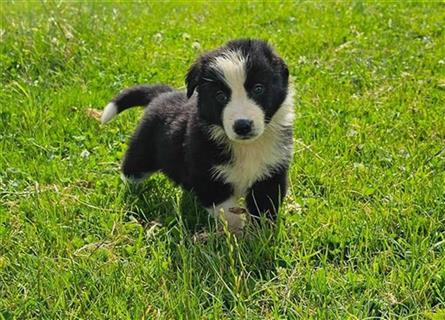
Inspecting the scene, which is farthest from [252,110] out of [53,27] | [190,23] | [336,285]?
[190,23]

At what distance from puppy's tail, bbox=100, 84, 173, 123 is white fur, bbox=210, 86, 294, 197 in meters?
1.15

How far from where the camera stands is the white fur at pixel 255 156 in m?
3.68

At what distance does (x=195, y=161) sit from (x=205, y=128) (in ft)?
0.65

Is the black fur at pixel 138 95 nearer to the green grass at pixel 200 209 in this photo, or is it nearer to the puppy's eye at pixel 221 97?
the green grass at pixel 200 209

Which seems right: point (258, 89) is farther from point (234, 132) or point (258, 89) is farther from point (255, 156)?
point (255, 156)

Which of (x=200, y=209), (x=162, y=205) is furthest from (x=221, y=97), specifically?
(x=162, y=205)

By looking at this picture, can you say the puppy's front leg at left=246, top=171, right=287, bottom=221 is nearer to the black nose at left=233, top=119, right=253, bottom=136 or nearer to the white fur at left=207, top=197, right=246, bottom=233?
the white fur at left=207, top=197, right=246, bottom=233

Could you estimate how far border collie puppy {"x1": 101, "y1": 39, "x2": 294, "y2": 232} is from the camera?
3.38 meters

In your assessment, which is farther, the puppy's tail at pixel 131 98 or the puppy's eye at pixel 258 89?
the puppy's tail at pixel 131 98

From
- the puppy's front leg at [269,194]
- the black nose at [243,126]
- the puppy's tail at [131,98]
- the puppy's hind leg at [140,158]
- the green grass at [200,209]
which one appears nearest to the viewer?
the green grass at [200,209]

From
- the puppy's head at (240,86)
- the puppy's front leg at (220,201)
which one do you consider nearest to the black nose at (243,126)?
the puppy's head at (240,86)

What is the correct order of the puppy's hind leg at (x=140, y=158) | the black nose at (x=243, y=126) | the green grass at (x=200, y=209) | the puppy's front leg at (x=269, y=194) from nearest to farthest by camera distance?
the green grass at (x=200, y=209) → the black nose at (x=243, y=126) → the puppy's front leg at (x=269, y=194) → the puppy's hind leg at (x=140, y=158)

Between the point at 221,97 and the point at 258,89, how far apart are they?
0.20 metres

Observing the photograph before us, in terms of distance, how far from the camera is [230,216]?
12.1 ft
